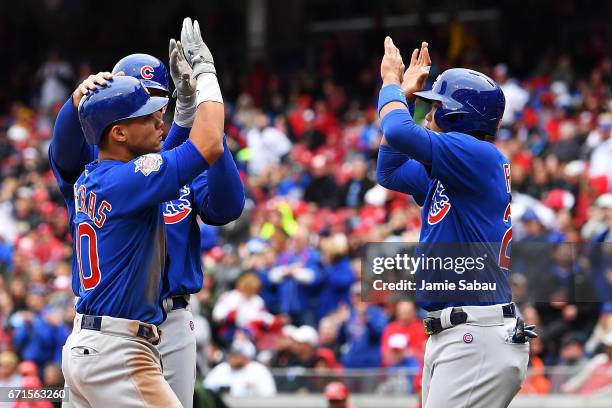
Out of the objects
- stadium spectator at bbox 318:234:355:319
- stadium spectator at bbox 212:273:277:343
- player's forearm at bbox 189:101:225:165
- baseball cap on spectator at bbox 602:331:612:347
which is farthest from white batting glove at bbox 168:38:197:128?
stadium spectator at bbox 318:234:355:319

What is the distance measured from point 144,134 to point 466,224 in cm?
143

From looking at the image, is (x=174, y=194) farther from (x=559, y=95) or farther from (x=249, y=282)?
(x=559, y=95)

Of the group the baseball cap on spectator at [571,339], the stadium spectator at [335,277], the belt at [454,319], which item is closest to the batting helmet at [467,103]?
the belt at [454,319]

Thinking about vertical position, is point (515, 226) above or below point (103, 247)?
below

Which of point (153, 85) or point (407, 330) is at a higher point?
point (153, 85)

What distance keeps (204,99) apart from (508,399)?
1801 mm

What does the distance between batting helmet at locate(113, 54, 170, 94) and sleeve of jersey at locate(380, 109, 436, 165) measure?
1387 mm

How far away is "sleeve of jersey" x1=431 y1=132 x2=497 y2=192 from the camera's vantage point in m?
4.93

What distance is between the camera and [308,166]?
51.4 ft

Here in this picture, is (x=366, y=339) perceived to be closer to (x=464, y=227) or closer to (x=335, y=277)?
(x=335, y=277)

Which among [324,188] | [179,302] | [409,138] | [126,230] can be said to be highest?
[409,138]

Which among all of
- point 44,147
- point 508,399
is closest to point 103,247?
point 508,399

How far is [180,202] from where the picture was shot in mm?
5824

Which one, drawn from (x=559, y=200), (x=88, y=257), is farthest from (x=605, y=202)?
(x=88, y=257)
